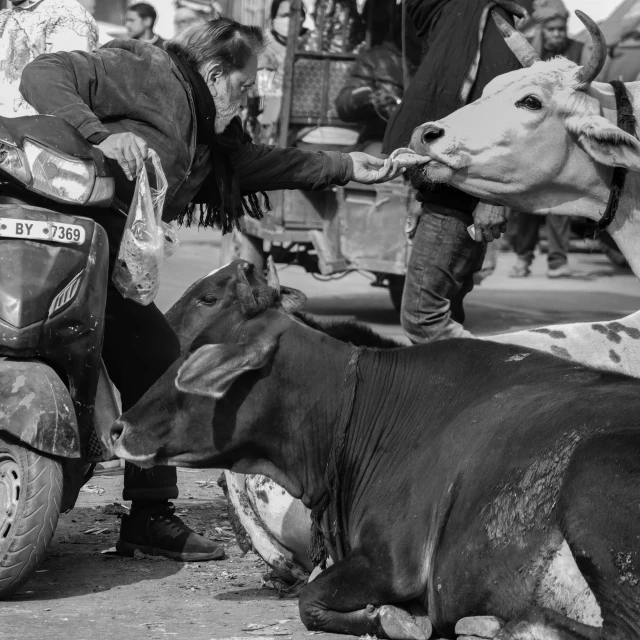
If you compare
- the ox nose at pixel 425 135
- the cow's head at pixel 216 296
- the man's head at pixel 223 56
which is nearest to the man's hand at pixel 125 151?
the cow's head at pixel 216 296

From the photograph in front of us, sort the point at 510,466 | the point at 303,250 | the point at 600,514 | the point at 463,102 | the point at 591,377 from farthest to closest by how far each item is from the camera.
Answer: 1. the point at 303,250
2. the point at 463,102
3. the point at 591,377
4. the point at 510,466
5. the point at 600,514

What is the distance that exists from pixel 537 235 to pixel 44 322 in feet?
35.7

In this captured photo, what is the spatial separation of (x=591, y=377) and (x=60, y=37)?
3113 millimetres

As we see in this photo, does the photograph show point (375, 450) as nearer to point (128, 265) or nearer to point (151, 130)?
point (128, 265)

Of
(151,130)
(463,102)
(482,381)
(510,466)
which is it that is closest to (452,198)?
(463,102)

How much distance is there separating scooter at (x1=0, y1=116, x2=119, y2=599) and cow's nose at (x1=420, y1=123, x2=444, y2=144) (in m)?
1.20

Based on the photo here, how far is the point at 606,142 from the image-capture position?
15.1 feet

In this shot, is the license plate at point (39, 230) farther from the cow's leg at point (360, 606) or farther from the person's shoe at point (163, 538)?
the cow's leg at point (360, 606)

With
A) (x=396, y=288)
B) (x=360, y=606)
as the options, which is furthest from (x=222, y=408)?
(x=396, y=288)

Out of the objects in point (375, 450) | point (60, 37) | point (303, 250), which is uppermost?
point (60, 37)

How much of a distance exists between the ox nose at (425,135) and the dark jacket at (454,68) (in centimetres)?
81

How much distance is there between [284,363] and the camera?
3920 millimetres

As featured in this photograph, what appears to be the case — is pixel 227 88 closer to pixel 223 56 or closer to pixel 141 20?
pixel 223 56

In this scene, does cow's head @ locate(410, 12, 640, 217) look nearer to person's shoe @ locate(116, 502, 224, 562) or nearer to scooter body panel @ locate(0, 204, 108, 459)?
scooter body panel @ locate(0, 204, 108, 459)
